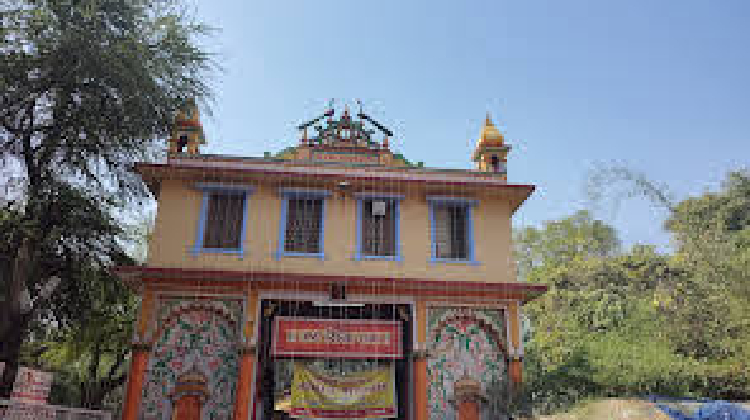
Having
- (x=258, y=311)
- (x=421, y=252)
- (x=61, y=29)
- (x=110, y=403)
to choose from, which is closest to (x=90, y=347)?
(x=110, y=403)

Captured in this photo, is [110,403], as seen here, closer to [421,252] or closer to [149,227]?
[149,227]

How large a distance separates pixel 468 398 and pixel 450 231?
410 centimetres

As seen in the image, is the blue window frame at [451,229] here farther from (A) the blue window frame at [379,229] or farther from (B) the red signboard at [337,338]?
(B) the red signboard at [337,338]

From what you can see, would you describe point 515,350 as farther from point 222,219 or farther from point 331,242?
point 222,219

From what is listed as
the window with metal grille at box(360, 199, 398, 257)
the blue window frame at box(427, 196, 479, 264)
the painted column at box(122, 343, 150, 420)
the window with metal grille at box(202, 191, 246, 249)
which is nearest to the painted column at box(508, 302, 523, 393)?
the blue window frame at box(427, 196, 479, 264)

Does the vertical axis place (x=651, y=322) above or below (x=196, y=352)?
above

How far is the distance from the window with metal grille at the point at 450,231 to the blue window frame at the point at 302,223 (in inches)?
113

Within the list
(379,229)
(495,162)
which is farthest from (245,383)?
(495,162)

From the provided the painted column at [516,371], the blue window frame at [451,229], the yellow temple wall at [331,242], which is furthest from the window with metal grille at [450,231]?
the painted column at [516,371]

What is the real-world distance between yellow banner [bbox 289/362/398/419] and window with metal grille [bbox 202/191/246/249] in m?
3.46

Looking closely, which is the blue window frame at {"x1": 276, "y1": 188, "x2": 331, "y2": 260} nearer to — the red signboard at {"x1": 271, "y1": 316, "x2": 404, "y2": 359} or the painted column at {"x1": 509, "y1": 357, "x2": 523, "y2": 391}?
the red signboard at {"x1": 271, "y1": 316, "x2": 404, "y2": 359}

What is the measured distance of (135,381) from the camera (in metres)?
12.4

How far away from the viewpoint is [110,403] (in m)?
23.3

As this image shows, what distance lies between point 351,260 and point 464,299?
289cm
